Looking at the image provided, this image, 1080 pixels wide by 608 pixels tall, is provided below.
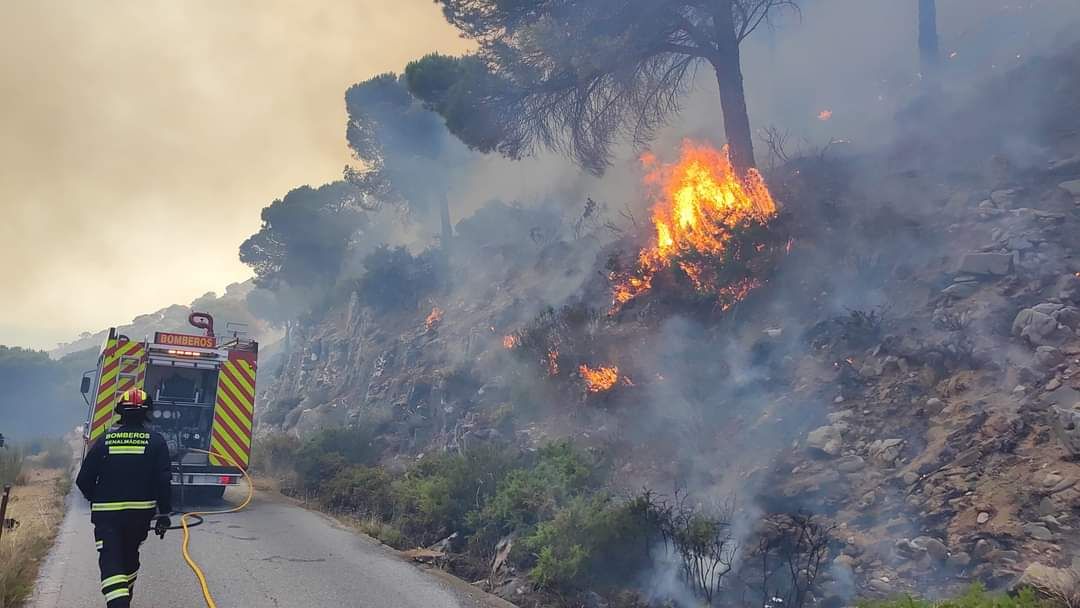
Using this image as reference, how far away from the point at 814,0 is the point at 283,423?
36.2 metres

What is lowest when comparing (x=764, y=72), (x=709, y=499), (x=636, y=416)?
(x=709, y=499)

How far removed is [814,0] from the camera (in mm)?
33469

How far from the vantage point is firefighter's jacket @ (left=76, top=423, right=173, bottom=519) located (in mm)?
4699

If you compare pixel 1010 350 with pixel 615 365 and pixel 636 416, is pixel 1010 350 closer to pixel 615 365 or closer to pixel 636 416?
pixel 636 416

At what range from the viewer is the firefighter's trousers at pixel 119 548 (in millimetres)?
4523

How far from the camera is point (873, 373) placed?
8688 mm

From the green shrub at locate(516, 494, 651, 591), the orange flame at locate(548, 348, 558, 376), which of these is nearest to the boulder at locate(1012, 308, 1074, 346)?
the green shrub at locate(516, 494, 651, 591)

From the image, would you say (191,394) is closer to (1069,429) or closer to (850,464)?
(850,464)

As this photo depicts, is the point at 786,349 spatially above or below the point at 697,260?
below

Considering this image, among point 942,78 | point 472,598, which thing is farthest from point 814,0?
point 472,598

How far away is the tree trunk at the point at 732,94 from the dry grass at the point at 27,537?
46.3 ft

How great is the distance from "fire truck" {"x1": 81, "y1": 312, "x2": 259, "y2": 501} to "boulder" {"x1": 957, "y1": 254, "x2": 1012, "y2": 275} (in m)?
12.6

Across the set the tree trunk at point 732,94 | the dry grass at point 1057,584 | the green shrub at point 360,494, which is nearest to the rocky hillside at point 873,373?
the dry grass at point 1057,584

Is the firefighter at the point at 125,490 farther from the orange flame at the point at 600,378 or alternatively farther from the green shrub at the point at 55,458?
the green shrub at the point at 55,458
